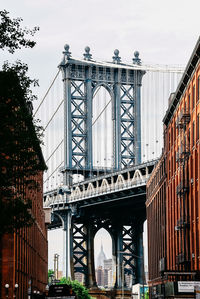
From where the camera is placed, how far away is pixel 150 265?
130500mm

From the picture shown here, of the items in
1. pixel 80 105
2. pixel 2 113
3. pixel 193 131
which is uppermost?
pixel 80 105

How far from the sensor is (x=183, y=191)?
3091 inches

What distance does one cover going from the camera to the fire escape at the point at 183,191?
78.0 metres

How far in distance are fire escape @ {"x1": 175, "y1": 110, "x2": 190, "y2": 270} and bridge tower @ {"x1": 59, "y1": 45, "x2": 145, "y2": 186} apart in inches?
2835

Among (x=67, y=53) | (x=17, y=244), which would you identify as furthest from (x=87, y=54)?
(x=17, y=244)

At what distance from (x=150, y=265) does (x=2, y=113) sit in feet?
309

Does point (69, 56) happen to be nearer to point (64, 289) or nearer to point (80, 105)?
point (80, 105)

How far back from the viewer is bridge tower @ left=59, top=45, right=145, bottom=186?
6132 inches

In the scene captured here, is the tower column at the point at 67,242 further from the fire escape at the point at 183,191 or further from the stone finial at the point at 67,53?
the fire escape at the point at 183,191

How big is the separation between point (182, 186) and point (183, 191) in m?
0.52

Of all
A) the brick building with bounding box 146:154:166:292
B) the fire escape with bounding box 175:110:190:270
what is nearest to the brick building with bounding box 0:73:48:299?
the fire escape with bounding box 175:110:190:270

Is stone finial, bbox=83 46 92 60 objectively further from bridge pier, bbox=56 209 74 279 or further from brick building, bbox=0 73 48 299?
brick building, bbox=0 73 48 299

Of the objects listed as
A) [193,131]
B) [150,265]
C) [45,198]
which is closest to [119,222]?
[45,198]

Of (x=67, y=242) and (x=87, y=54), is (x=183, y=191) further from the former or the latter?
(x=67, y=242)
